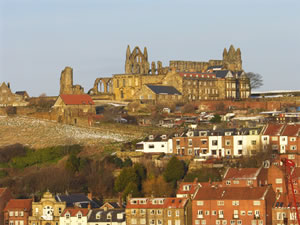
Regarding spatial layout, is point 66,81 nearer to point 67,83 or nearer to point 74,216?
point 67,83

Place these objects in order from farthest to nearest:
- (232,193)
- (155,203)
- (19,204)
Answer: (19,204)
(155,203)
(232,193)

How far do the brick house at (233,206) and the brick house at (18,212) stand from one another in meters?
13.0

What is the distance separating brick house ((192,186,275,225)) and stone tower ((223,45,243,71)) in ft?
185

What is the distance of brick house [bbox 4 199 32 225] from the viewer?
7962cm

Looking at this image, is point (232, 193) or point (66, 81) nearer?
point (232, 193)

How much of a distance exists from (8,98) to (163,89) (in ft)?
61.8

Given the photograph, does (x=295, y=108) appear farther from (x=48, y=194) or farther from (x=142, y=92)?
(x=48, y=194)

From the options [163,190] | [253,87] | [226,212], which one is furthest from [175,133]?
[253,87]

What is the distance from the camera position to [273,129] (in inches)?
3489

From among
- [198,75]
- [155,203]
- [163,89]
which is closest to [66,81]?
[163,89]

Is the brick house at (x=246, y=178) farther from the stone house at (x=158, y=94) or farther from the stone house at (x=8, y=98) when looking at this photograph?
the stone house at (x=8, y=98)

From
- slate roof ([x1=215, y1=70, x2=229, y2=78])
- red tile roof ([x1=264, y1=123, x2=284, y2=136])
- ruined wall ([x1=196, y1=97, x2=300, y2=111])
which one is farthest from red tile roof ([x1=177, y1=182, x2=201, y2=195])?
slate roof ([x1=215, y1=70, x2=229, y2=78])

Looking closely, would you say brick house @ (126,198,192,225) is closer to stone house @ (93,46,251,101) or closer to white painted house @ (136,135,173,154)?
white painted house @ (136,135,173,154)

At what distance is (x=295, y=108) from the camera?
357 feet
